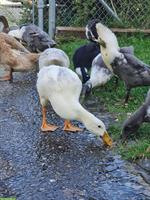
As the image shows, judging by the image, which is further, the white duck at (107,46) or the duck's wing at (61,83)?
the white duck at (107,46)

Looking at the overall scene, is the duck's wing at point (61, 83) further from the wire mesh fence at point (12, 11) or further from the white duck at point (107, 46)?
the wire mesh fence at point (12, 11)

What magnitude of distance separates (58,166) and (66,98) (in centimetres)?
83

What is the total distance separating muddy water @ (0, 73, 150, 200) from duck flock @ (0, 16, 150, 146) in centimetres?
21

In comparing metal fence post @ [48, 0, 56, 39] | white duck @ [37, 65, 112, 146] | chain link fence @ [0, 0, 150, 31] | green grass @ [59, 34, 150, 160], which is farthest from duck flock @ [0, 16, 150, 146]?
chain link fence @ [0, 0, 150, 31]

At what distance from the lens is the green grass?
5.23m

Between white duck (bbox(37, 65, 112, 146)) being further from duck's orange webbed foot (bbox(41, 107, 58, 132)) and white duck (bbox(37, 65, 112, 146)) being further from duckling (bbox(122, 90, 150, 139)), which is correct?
duckling (bbox(122, 90, 150, 139))

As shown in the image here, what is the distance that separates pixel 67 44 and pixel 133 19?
1329mm

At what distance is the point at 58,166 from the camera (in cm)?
500

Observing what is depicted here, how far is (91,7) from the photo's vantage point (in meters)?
10.4

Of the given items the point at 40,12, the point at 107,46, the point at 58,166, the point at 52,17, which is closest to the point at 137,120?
the point at 58,166

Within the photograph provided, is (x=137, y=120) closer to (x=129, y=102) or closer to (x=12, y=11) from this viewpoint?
(x=129, y=102)

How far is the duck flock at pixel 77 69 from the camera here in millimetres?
5492

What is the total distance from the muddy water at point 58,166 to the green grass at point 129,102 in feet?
0.46

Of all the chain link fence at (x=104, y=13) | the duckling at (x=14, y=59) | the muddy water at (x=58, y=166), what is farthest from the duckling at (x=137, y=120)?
the chain link fence at (x=104, y=13)
